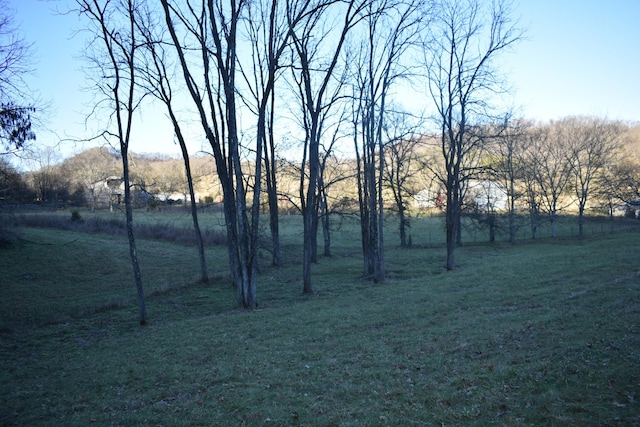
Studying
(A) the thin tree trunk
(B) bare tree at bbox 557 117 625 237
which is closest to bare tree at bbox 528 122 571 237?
(B) bare tree at bbox 557 117 625 237

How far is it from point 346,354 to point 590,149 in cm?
4685

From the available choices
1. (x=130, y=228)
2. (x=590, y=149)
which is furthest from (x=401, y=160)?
(x=590, y=149)

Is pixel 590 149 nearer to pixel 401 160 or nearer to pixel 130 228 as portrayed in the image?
pixel 401 160

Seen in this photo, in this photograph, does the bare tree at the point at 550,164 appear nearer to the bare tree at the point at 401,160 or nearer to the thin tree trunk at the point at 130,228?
the bare tree at the point at 401,160

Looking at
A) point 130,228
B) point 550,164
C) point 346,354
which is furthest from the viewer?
point 550,164

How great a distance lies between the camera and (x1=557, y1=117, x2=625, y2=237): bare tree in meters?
44.0

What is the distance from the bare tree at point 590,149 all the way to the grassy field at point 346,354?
29534 millimetres

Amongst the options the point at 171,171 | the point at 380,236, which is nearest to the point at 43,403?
the point at 380,236

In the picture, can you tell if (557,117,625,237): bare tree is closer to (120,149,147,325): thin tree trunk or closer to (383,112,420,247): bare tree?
(383,112,420,247): bare tree

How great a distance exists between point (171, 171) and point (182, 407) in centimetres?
5061

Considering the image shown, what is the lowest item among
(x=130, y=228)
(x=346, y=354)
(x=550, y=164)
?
(x=346, y=354)

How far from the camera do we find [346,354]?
30.0 ft

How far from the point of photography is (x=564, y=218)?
183ft

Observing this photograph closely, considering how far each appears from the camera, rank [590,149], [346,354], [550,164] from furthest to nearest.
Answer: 1. [550,164]
2. [590,149]
3. [346,354]
